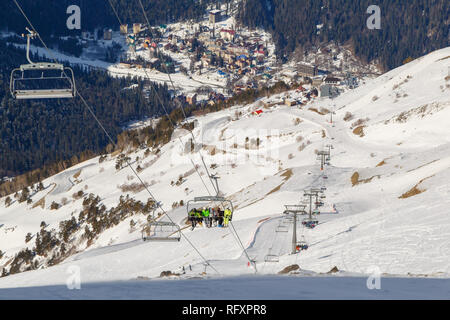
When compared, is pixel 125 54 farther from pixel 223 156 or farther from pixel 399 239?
pixel 399 239

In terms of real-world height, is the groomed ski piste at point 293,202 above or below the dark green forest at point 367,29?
below

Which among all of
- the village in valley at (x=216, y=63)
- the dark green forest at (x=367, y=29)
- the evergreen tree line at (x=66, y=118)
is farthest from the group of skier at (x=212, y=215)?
the dark green forest at (x=367, y=29)

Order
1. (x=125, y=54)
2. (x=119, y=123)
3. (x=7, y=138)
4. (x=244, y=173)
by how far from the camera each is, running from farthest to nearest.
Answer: (x=125, y=54)
(x=119, y=123)
(x=7, y=138)
(x=244, y=173)

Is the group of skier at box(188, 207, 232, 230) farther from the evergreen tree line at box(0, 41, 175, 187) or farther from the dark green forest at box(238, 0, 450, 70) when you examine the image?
the dark green forest at box(238, 0, 450, 70)

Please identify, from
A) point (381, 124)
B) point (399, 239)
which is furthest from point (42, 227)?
point (399, 239)

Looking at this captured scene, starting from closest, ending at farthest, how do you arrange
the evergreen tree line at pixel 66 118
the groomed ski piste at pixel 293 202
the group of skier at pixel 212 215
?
the group of skier at pixel 212 215
the groomed ski piste at pixel 293 202
the evergreen tree line at pixel 66 118

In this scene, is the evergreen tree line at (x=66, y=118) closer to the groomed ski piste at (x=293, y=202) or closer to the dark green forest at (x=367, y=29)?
the groomed ski piste at (x=293, y=202)

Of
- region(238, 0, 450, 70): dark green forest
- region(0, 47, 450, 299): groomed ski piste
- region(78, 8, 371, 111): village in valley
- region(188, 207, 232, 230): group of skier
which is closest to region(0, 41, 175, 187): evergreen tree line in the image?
region(78, 8, 371, 111): village in valley
